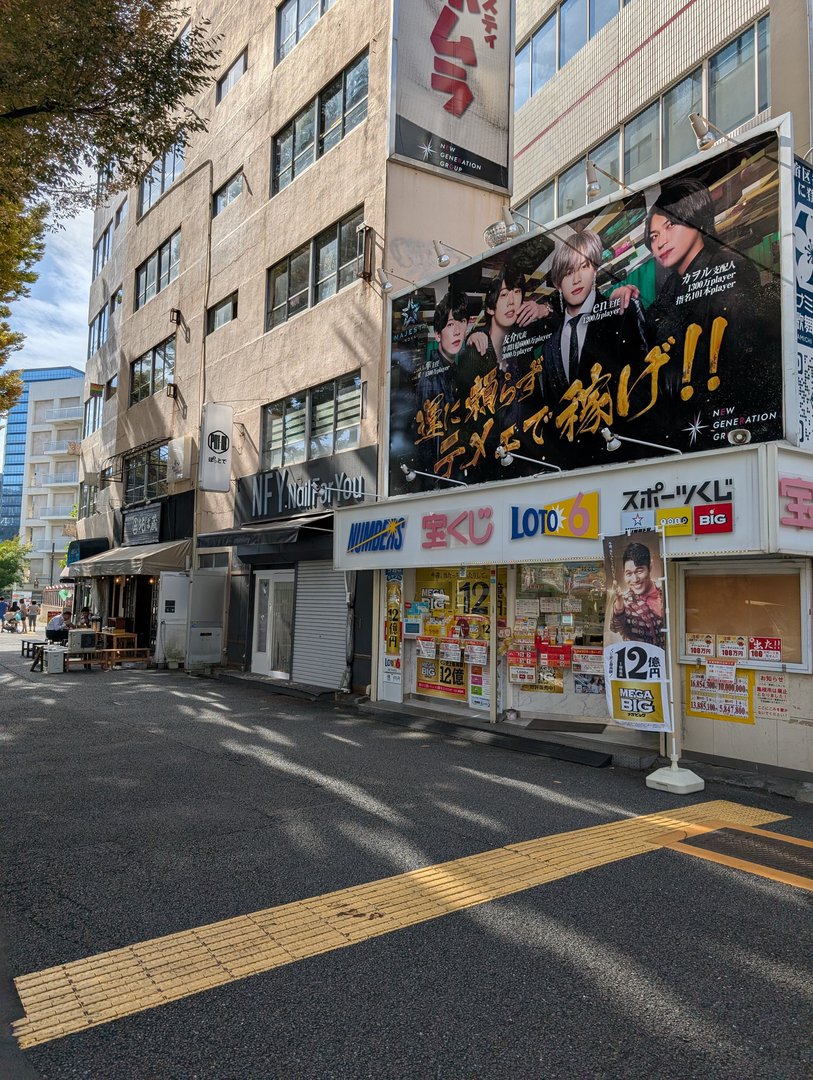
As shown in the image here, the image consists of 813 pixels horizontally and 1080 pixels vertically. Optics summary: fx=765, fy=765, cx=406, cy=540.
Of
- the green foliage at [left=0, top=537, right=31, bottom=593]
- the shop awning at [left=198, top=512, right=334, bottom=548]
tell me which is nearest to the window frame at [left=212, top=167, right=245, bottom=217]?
the shop awning at [left=198, top=512, right=334, bottom=548]

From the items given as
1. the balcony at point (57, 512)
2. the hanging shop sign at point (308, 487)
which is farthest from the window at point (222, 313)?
the balcony at point (57, 512)

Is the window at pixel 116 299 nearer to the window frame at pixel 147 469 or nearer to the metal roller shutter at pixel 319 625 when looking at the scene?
the window frame at pixel 147 469

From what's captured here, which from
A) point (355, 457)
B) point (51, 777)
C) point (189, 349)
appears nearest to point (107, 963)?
point (51, 777)

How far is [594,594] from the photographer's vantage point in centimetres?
1019

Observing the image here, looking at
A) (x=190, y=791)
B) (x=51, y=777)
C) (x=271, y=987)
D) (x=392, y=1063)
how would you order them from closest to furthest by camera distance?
(x=392, y=1063) < (x=271, y=987) < (x=190, y=791) < (x=51, y=777)

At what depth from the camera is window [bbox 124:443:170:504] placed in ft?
79.4

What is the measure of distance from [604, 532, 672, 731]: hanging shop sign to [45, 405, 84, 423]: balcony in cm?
6970

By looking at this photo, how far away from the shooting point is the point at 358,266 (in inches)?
597

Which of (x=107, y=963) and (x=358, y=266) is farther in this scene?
(x=358, y=266)

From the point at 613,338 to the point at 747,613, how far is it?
148 inches

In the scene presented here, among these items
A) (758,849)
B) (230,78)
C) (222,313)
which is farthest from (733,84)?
(230,78)

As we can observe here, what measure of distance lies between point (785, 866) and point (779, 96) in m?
9.69

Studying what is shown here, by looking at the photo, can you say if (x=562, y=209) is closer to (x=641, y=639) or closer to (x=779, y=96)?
(x=779, y=96)

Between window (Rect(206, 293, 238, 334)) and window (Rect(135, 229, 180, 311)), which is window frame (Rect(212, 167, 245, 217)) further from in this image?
window (Rect(135, 229, 180, 311))
